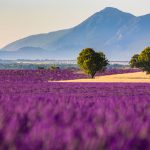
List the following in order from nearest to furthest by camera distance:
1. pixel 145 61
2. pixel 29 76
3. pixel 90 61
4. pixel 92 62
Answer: pixel 29 76 → pixel 90 61 → pixel 92 62 → pixel 145 61

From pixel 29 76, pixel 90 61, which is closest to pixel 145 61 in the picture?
pixel 90 61

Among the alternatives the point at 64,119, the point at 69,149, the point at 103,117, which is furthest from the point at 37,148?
the point at 103,117

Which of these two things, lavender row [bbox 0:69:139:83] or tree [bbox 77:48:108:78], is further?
tree [bbox 77:48:108:78]

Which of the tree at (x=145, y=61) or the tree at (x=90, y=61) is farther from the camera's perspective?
the tree at (x=145, y=61)

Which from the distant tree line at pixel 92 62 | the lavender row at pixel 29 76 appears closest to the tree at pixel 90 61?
the distant tree line at pixel 92 62

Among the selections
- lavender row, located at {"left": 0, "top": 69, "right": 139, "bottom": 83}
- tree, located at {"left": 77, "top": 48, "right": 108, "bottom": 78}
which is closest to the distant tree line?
tree, located at {"left": 77, "top": 48, "right": 108, "bottom": 78}

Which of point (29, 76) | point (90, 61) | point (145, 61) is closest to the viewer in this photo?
point (29, 76)

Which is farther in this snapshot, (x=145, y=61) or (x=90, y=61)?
(x=145, y=61)

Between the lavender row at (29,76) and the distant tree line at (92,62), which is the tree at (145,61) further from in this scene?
the lavender row at (29,76)

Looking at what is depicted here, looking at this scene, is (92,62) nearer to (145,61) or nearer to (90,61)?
(90,61)

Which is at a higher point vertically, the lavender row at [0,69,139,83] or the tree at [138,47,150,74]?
the tree at [138,47,150,74]

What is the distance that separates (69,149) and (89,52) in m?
77.0

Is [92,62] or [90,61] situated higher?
[90,61]

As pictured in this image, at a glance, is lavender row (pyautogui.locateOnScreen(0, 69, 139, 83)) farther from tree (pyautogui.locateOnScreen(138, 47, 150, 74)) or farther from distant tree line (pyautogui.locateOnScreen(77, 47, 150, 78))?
tree (pyautogui.locateOnScreen(138, 47, 150, 74))
